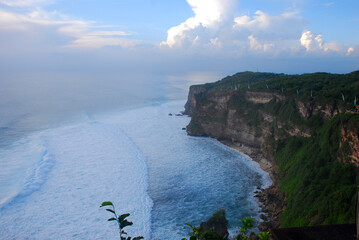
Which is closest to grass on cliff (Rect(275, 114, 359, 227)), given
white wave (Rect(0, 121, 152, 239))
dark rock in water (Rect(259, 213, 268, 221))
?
dark rock in water (Rect(259, 213, 268, 221))

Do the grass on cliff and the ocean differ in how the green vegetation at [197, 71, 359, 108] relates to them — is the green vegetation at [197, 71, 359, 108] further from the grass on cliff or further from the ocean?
the ocean

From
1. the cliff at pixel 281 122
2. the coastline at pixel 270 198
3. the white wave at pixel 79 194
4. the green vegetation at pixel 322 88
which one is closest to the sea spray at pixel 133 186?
the white wave at pixel 79 194

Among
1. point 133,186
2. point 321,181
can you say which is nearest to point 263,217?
point 321,181

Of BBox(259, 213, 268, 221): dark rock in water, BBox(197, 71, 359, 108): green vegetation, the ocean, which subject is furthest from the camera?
BBox(197, 71, 359, 108): green vegetation

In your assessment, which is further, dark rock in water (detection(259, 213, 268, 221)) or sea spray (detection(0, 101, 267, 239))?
dark rock in water (detection(259, 213, 268, 221))

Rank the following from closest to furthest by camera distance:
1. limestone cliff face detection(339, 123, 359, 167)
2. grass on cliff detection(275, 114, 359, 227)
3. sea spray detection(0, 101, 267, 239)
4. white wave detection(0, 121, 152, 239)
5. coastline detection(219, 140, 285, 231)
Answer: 1. grass on cliff detection(275, 114, 359, 227)
2. limestone cliff face detection(339, 123, 359, 167)
3. white wave detection(0, 121, 152, 239)
4. coastline detection(219, 140, 285, 231)
5. sea spray detection(0, 101, 267, 239)

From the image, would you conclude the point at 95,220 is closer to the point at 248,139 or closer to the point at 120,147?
the point at 120,147

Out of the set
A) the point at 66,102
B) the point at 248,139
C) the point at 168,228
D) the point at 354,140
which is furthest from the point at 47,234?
the point at 66,102

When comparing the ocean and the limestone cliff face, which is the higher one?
the limestone cliff face
